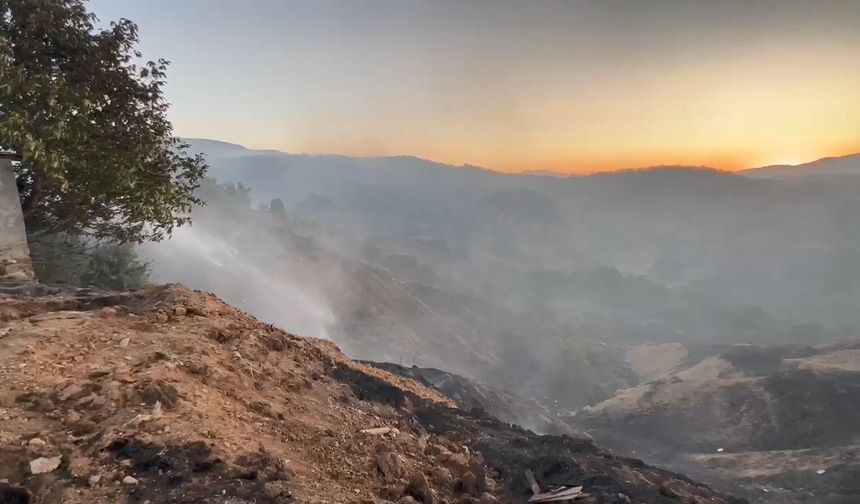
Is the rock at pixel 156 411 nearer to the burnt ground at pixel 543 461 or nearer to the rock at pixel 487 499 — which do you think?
the rock at pixel 487 499

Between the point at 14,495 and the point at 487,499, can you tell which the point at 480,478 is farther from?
the point at 14,495

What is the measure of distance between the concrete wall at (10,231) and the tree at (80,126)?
1.72 feet

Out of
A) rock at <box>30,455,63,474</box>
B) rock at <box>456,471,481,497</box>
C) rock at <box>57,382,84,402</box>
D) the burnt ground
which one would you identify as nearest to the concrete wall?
rock at <box>57,382,84,402</box>

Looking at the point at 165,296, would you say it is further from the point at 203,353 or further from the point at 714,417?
the point at 714,417

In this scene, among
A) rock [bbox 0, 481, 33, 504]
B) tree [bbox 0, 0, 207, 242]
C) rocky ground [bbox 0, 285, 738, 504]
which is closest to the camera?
rock [bbox 0, 481, 33, 504]

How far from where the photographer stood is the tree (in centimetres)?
945

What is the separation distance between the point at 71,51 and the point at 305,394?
29.3 feet

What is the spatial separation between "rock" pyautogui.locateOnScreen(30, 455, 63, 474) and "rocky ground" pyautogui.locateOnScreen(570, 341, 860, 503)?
2666 centimetres

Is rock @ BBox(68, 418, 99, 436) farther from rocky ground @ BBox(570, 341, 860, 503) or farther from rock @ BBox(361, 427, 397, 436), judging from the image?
rocky ground @ BBox(570, 341, 860, 503)

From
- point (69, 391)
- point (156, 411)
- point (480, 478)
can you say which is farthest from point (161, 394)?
point (480, 478)

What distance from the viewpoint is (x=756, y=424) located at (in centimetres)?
3484

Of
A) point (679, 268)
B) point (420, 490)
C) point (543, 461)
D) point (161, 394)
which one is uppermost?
point (161, 394)

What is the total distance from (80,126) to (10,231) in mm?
2292

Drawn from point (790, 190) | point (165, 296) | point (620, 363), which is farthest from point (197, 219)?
point (790, 190)
